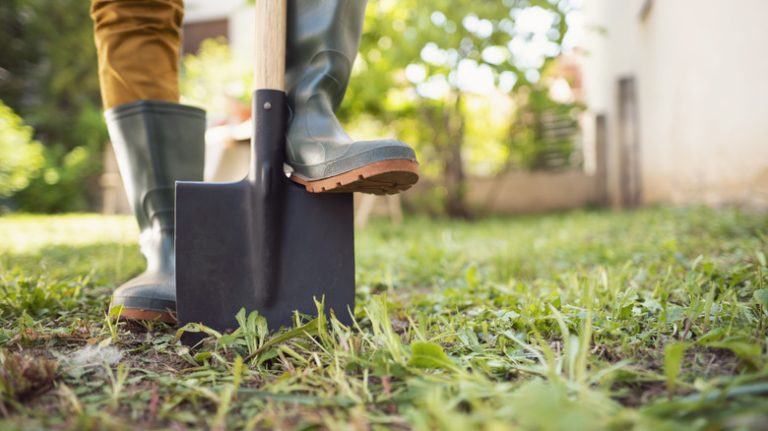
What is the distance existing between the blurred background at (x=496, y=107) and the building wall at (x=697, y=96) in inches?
0.6

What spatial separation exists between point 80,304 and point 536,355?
3.22ft

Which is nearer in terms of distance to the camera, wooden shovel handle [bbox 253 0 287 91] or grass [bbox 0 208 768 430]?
grass [bbox 0 208 768 430]

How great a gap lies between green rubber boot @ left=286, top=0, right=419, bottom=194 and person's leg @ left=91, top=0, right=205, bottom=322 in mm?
321

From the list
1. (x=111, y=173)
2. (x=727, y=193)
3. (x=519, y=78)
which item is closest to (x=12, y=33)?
(x=111, y=173)

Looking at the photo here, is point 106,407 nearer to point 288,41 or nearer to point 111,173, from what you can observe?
point 288,41

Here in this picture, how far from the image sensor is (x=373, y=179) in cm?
92

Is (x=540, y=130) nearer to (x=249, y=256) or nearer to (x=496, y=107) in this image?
(x=496, y=107)

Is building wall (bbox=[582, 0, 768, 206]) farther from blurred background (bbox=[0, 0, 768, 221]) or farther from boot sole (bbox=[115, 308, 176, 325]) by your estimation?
boot sole (bbox=[115, 308, 176, 325])

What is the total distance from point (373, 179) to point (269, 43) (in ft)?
1.23

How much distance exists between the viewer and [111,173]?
7.48 m

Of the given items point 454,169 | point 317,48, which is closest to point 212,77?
point 454,169

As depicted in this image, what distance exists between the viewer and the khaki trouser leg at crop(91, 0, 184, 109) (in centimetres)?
120

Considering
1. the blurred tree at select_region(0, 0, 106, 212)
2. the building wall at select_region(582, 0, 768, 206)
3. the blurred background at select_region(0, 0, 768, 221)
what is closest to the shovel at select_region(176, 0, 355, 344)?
the blurred background at select_region(0, 0, 768, 221)

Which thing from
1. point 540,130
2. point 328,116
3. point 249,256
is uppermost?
point 540,130
